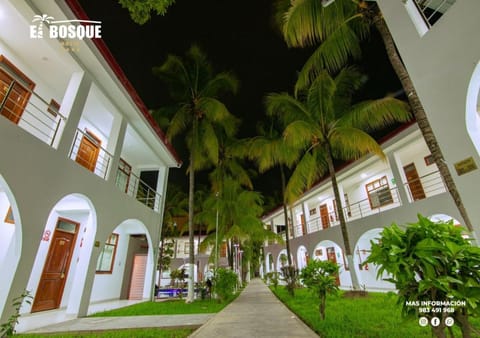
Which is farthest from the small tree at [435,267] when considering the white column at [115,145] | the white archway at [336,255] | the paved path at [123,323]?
the white archway at [336,255]

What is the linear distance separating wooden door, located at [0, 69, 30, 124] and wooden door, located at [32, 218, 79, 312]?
321 centimetres

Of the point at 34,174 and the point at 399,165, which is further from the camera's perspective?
the point at 399,165

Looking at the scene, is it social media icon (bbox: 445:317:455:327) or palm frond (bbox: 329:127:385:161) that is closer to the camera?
social media icon (bbox: 445:317:455:327)

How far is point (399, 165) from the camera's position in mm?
9242

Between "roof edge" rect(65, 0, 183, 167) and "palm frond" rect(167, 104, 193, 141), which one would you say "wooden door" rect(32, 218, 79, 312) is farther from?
"palm frond" rect(167, 104, 193, 141)

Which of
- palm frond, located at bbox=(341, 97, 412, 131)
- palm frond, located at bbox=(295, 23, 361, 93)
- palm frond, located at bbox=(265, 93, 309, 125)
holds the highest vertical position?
palm frond, located at bbox=(265, 93, 309, 125)

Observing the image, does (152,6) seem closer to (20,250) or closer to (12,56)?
(12,56)

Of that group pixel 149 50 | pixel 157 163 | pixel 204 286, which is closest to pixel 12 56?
pixel 149 50

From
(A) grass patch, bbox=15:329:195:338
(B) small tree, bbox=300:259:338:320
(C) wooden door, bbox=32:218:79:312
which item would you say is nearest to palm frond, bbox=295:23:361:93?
(B) small tree, bbox=300:259:338:320

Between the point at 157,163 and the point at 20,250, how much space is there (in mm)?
6991

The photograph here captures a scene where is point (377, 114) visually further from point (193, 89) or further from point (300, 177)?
point (193, 89)

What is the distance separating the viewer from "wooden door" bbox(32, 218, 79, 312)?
602cm

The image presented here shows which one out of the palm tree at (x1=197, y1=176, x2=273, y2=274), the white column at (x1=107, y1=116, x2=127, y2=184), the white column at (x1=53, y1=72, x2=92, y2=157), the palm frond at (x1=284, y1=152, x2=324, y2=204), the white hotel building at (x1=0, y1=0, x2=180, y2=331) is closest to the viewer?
the white hotel building at (x1=0, y1=0, x2=180, y2=331)

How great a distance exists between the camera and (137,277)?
1005 cm
